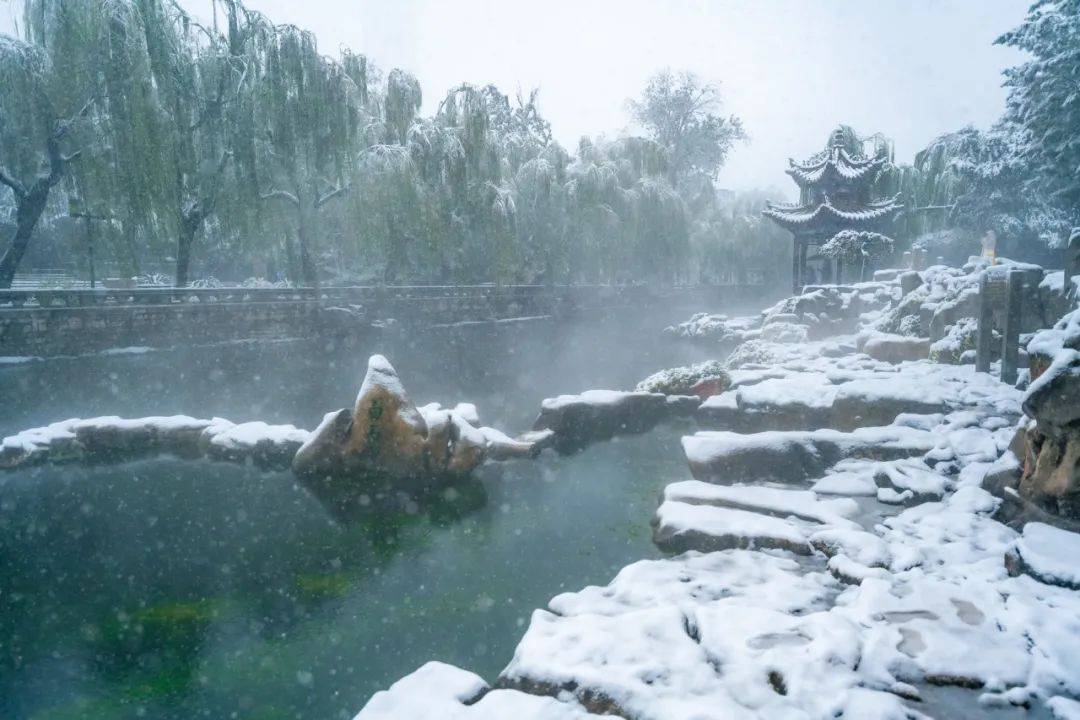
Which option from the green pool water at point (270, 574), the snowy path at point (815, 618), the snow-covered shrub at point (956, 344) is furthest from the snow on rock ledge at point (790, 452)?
the snow-covered shrub at point (956, 344)

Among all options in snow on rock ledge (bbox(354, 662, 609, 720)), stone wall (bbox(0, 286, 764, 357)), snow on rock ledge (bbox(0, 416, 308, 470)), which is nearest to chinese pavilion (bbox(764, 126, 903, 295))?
stone wall (bbox(0, 286, 764, 357))

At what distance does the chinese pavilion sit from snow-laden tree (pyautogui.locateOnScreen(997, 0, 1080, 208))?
389 cm

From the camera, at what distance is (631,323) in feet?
84.3

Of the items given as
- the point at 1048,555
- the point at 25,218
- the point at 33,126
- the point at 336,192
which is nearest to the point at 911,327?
the point at 1048,555

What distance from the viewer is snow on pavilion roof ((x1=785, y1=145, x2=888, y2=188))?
21.6 m

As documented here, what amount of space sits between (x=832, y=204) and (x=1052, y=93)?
6346 mm

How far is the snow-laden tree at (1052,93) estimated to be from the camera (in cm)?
1742

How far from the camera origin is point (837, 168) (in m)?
21.9

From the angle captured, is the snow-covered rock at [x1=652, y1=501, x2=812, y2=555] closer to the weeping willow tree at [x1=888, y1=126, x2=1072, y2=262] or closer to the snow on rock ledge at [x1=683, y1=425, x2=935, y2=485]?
the snow on rock ledge at [x1=683, y1=425, x2=935, y2=485]

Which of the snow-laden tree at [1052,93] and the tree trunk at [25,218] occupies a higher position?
the snow-laden tree at [1052,93]

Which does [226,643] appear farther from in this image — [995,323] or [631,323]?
[631,323]

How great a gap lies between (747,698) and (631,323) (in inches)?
929

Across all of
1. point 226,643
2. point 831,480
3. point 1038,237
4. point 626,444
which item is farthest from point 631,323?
point 226,643

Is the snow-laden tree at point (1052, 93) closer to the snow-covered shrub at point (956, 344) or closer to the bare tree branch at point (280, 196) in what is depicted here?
the snow-covered shrub at point (956, 344)
